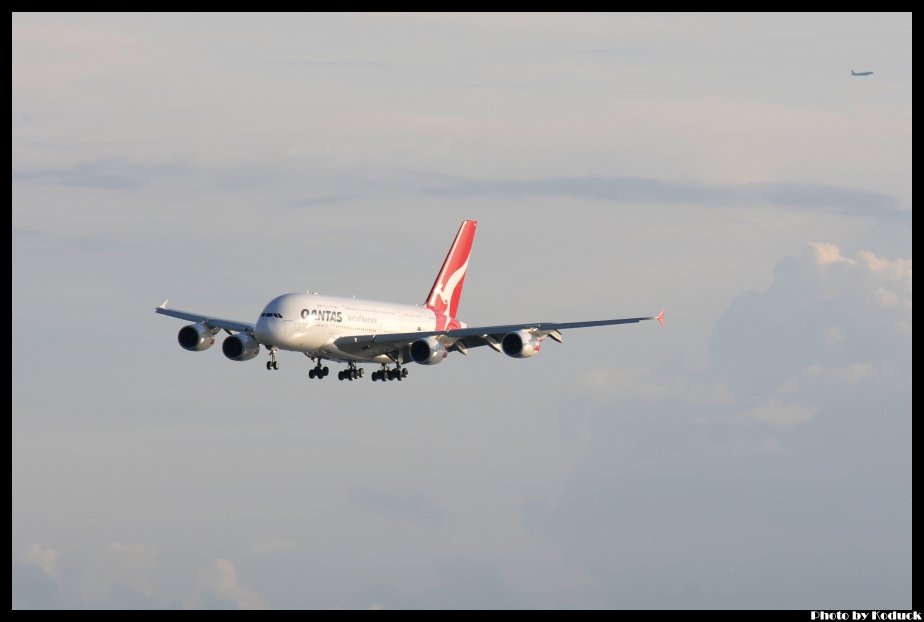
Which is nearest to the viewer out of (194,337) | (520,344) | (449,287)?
(520,344)

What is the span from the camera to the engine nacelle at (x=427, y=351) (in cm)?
15062

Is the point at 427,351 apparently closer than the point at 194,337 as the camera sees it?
Yes

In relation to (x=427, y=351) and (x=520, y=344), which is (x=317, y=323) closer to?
(x=427, y=351)

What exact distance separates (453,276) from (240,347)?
27.2 m

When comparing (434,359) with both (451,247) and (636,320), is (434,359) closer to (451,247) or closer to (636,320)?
(636,320)

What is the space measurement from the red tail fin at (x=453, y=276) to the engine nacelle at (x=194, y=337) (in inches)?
805

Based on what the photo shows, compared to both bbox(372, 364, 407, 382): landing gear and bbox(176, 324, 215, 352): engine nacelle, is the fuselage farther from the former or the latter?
bbox(176, 324, 215, 352): engine nacelle

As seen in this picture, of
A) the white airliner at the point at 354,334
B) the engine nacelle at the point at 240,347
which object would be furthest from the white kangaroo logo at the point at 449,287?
the engine nacelle at the point at 240,347

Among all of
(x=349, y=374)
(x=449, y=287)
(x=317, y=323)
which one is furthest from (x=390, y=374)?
(x=449, y=287)

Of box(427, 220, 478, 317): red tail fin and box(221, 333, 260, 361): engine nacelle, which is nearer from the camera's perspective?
box(221, 333, 260, 361): engine nacelle

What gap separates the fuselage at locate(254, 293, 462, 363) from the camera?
145m

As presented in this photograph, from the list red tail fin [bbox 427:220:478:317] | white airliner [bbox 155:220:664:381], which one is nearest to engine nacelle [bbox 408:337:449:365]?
white airliner [bbox 155:220:664:381]

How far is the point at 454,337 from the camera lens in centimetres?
15225
